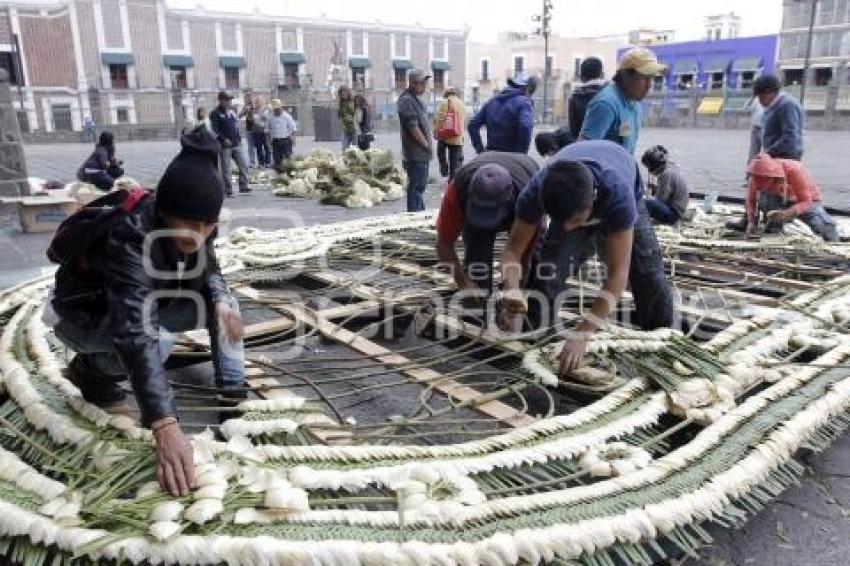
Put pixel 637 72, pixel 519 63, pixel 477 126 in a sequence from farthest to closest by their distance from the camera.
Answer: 1. pixel 519 63
2. pixel 477 126
3. pixel 637 72

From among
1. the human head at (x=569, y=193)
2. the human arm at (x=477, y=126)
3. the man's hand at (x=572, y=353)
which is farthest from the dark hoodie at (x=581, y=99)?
the man's hand at (x=572, y=353)

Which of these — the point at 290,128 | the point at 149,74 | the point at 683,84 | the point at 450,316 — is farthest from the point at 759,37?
the point at 450,316

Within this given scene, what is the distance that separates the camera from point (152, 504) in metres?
1.61

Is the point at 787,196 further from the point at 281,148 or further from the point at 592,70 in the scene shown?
the point at 281,148

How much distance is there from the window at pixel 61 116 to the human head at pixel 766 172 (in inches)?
1383

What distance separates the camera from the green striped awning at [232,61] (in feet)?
130

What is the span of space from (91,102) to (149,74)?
4.86 m

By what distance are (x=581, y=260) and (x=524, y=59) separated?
55631 millimetres

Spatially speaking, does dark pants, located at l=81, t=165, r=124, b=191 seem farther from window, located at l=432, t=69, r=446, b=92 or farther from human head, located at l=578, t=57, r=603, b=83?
window, located at l=432, t=69, r=446, b=92

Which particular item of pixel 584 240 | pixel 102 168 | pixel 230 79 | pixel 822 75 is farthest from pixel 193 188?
pixel 822 75

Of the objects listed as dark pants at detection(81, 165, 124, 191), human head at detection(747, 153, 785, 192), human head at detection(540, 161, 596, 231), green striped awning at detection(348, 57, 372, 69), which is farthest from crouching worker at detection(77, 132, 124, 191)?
green striped awning at detection(348, 57, 372, 69)

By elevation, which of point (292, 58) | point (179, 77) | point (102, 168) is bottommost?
point (102, 168)

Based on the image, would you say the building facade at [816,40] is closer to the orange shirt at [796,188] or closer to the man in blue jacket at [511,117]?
the orange shirt at [796,188]

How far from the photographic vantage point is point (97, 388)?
2.30 m
